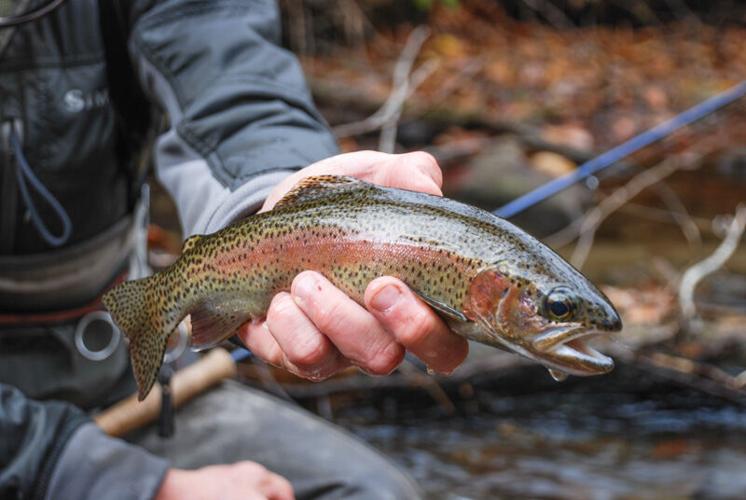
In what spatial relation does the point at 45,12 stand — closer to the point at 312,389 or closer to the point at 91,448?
the point at 91,448

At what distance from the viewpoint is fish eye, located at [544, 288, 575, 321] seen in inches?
54.9

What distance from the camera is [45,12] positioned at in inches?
86.4

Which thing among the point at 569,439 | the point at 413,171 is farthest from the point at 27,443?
the point at 569,439

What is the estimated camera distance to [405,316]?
150 centimetres

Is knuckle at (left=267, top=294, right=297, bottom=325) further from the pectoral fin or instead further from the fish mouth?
the fish mouth

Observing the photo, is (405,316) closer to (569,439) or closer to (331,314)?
(331,314)

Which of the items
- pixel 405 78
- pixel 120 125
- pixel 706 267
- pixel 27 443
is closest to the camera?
pixel 27 443

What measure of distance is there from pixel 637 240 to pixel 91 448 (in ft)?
16.6

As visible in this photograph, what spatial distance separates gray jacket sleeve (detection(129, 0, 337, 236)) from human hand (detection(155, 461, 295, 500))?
539mm

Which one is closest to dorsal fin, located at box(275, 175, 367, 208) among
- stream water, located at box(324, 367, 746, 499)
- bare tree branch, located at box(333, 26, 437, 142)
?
stream water, located at box(324, 367, 746, 499)

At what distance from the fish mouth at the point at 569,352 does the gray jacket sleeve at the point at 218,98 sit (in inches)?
33.1

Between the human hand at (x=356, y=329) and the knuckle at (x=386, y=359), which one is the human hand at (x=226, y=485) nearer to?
the human hand at (x=356, y=329)

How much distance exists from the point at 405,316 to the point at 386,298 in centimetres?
4

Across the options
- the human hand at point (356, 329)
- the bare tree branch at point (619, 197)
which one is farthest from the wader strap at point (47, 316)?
the bare tree branch at point (619, 197)
